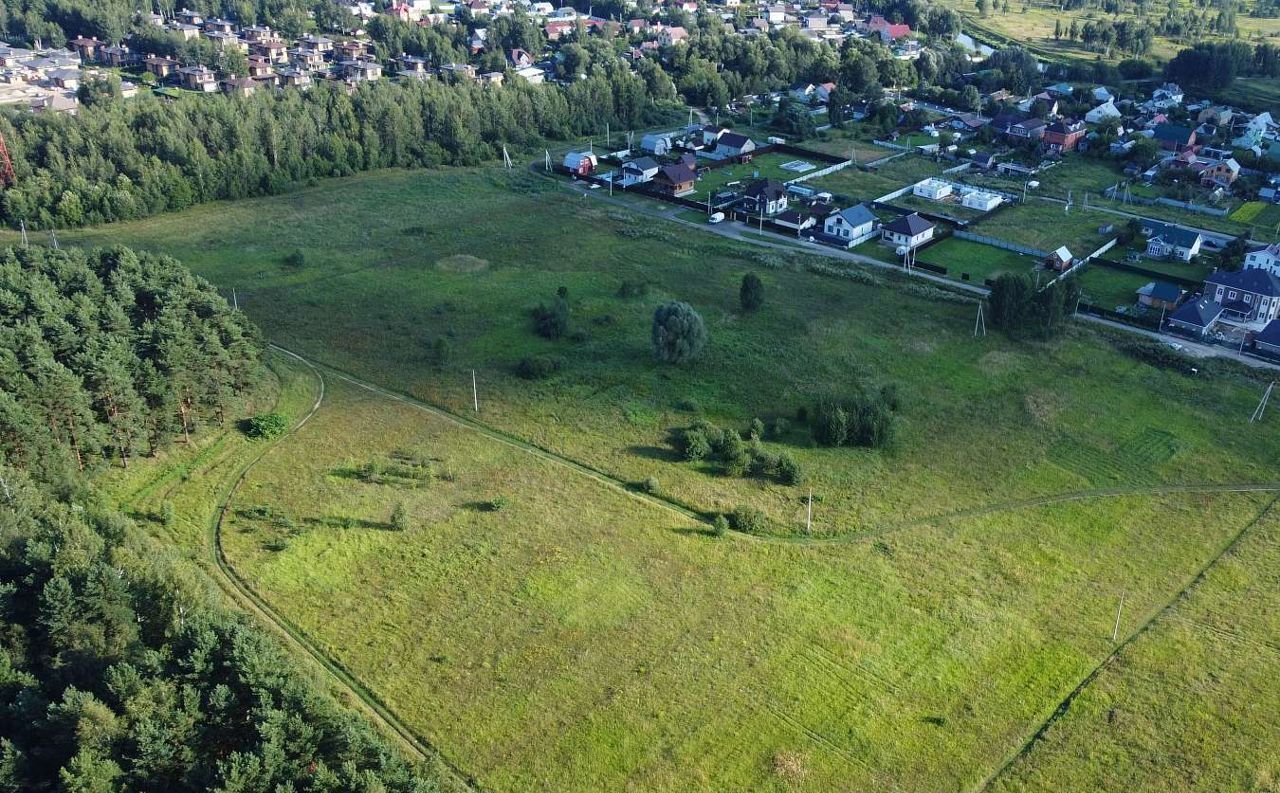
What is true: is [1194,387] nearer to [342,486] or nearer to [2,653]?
[342,486]

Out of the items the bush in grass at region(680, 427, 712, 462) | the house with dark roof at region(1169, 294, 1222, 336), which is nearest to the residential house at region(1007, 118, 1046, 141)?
the house with dark roof at region(1169, 294, 1222, 336)

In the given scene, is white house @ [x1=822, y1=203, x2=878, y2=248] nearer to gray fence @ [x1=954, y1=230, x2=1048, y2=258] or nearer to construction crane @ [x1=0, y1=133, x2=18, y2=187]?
gray fence @ [x1=954, y1=230, x2=1048, y2=258]

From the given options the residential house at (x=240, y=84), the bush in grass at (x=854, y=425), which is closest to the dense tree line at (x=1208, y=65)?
the bush in grass at (x=854, y=425)

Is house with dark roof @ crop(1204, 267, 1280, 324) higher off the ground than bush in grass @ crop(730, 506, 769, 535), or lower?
lower

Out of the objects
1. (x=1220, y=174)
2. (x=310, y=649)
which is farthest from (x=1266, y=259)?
(x=310, y=649)

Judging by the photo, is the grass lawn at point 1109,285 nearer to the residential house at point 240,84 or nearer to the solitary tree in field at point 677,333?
the solitary tree in field at point 677,333

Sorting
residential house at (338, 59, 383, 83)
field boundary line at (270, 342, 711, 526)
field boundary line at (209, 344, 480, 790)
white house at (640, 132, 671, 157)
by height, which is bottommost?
white house at (640, 132, 671, 157)

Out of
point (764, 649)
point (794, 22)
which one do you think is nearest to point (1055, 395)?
point (764, 649)
